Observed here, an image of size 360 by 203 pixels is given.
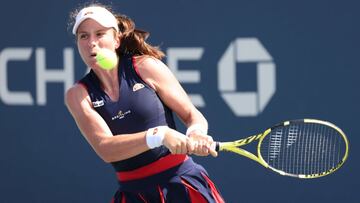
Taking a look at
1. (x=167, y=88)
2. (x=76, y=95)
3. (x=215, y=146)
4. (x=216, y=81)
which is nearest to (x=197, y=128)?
(x=215, y=146)

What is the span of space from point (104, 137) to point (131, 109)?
0.14 metres

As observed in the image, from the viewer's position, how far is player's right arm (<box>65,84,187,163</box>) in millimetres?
2979

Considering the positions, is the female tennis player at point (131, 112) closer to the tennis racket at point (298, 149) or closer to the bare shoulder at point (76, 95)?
the bare shoulder at point (76, 95)

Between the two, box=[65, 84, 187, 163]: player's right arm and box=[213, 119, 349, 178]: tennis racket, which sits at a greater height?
box=[65, 84, 187, 163]: player's right arm

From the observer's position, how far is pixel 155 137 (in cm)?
297

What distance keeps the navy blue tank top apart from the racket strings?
0.73 m

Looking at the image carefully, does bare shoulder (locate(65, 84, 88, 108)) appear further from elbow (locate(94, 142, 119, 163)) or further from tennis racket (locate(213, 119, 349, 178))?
tennis racket (locate(213, 119, 349, 178))

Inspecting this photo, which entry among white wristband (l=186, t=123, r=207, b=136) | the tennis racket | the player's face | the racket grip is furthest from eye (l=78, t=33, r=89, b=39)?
the tennis racket

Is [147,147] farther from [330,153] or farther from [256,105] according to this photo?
[256,105]

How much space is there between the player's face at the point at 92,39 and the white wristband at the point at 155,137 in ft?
1.13

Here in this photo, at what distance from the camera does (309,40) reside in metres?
4.77

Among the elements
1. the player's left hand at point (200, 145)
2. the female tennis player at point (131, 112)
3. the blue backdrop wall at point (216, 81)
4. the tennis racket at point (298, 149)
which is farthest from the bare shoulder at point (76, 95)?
the blue backdrop wall at point (216, 81)

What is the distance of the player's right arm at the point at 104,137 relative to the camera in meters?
2.98

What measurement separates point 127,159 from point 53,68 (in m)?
2.15
